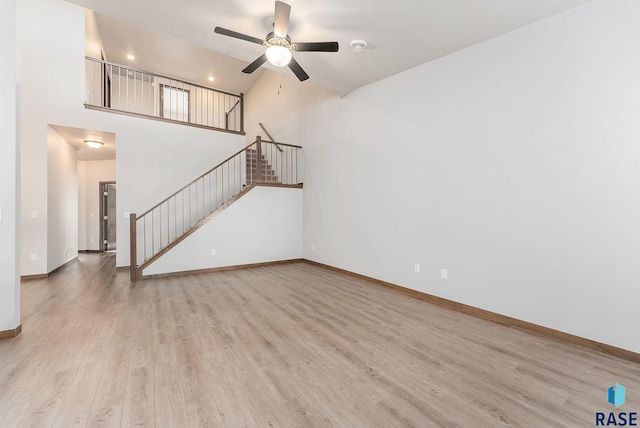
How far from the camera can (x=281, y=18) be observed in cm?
256

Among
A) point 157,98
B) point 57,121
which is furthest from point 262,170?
point 157,98

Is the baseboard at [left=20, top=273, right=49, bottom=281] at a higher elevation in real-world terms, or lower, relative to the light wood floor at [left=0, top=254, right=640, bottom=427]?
higher

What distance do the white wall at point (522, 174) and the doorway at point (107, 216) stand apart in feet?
26.2

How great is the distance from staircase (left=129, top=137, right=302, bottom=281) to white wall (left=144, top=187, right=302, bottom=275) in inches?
5.8

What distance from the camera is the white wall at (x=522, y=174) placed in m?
2.50

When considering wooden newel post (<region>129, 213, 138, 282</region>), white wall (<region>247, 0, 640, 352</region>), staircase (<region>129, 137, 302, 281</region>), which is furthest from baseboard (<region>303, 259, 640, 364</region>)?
wooden newel post (<region>129, 213, 138, 282</region>)

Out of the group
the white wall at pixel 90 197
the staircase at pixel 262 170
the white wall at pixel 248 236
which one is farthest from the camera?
the white wall at pixel 90 197

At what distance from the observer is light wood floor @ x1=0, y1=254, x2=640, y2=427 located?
5.66 feet

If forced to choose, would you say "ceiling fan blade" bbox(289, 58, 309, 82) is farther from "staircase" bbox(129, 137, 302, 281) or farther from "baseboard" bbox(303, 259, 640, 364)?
"baseboard" bbox(303, 259, 640, 364)

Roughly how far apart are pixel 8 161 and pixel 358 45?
12.8ft

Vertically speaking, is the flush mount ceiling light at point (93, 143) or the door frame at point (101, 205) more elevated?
the flush mount ceiling light at point (93, 143)

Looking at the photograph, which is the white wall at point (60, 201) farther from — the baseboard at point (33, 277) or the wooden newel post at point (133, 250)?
the wooden newel post at point (133, 250)

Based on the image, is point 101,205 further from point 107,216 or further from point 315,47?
point 315,47

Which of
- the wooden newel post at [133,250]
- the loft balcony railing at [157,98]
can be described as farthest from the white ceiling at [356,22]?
the loft balcony railing at [157,98]
